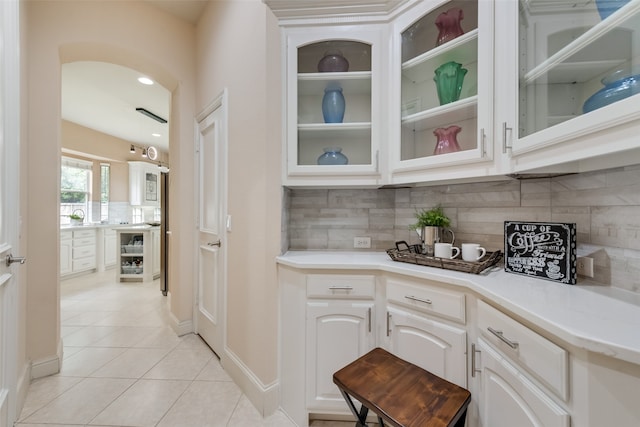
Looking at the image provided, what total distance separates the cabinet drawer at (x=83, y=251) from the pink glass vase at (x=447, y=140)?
6.31m

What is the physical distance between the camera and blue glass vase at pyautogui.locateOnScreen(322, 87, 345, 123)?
1776 mm

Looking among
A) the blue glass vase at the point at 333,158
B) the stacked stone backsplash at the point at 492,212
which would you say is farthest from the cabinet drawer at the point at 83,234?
the blue glass vase at the point at 333,158

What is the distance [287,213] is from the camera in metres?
1.87

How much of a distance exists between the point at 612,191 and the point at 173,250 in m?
3.19

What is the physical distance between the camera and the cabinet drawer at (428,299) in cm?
117

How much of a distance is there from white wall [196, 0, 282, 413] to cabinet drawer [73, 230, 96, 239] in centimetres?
493

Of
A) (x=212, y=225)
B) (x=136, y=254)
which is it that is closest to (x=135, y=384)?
(x=212, y=225)

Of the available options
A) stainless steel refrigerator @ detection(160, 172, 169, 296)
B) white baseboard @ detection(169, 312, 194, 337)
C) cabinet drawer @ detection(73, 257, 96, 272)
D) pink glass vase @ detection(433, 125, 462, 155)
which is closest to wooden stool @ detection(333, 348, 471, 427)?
pink glass vase @ detection(433, 125, 462, 155)

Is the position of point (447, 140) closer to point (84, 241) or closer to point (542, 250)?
point (542, 250)

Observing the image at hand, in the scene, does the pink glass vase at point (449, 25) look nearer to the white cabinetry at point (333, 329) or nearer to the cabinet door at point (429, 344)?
the white cabinetry at point (333, 329)

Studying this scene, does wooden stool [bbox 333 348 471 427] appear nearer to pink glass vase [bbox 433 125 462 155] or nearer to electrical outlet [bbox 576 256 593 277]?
electrical outlet [bbox 576 256 593 277]

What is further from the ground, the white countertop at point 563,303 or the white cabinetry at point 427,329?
the white countertop at point 563,303

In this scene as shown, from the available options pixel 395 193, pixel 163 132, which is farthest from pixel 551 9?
pixel 163 132

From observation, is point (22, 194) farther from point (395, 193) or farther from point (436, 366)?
point (436, 366)
